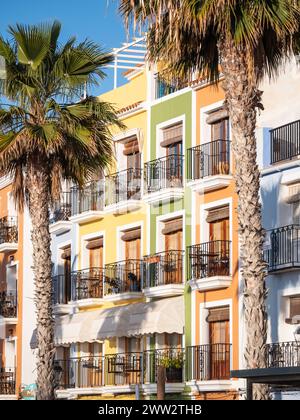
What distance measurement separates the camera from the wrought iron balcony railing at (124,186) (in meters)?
43.5

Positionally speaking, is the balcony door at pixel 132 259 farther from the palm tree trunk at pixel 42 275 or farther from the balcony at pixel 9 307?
the palm tree trunk at pixel 42 275

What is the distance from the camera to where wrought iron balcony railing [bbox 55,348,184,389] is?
3972cm

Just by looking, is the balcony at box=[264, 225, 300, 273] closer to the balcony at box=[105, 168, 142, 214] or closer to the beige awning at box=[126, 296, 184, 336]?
the beige awning at box=[126, 296, 184, 336]

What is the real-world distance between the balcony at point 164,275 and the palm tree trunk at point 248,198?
15.4m

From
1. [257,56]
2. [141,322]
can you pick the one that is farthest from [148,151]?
[257,56]

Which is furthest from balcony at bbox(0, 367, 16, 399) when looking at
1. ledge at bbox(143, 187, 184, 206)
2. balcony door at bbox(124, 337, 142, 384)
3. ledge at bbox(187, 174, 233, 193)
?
ledge at bbox(187, 174, 233, 193)

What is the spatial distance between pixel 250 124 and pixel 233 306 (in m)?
13.3

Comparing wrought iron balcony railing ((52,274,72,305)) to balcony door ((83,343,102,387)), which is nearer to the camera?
balcony door ((83,343,102,387))

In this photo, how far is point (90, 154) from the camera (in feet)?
108

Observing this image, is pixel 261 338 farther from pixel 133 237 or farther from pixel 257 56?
pixel 133 237

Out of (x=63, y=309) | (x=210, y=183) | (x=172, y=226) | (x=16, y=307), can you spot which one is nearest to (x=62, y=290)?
(x=63, y=309)

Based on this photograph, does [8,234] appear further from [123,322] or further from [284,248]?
[284,248]

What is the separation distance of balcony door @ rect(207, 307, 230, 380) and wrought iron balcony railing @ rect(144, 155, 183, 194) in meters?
4.88
